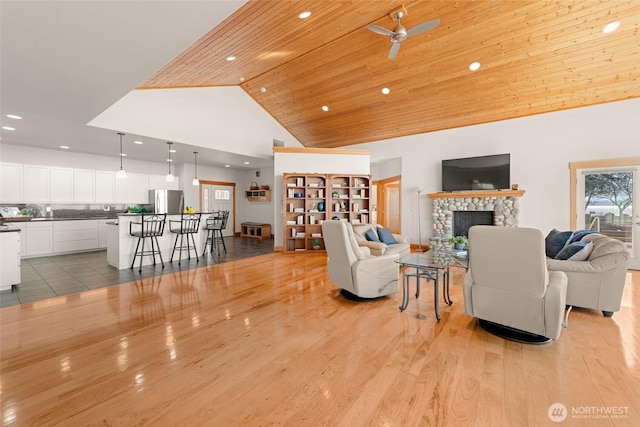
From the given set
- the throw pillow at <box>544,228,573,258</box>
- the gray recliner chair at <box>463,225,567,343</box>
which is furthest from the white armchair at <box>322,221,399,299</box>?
the throw pillow at <box>544,228,573,258</box>

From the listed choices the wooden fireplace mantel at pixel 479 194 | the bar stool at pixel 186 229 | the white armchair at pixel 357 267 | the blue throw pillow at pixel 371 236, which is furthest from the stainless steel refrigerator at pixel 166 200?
the wooden fireplace mantel at pixel 479 194

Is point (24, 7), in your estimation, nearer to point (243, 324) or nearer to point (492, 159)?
point (243, 324)

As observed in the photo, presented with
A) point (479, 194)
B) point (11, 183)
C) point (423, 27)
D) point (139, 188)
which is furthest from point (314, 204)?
point (11, 183)

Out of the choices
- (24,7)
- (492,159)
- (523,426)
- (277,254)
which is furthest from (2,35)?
(492,159)

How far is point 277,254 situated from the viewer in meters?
6.96

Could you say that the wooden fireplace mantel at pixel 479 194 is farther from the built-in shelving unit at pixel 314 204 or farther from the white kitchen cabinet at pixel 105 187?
the white kitchen cabinet at pixel 105 187

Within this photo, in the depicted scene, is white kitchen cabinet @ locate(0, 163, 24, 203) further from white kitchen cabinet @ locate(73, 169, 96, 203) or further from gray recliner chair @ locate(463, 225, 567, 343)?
gray recliner chair @ locate(463, 225, 567, 343)

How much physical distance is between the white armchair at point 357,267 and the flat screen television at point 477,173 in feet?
13.8

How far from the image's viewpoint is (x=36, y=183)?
671cm

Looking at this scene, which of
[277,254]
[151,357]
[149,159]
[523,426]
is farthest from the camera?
[149,159]

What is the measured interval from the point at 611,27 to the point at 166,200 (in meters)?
10.3

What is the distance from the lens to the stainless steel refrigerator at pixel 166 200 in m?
8.43

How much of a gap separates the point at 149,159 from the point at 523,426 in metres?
9.58

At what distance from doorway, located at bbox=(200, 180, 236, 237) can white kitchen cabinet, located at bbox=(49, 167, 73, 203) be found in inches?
131
